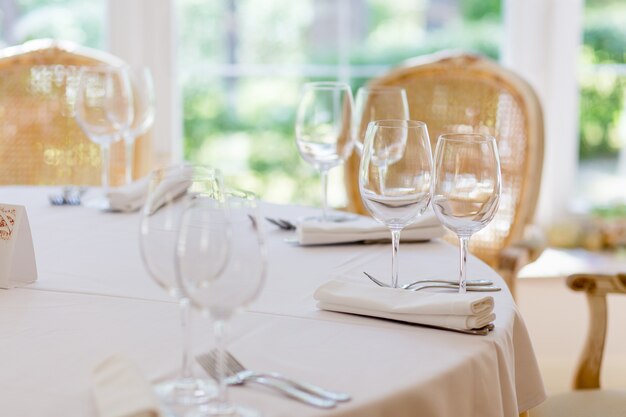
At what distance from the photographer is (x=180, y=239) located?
0.87 meters

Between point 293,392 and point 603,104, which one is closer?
point 293,392

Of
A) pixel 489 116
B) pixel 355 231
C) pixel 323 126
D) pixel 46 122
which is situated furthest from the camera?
pixel 46 122

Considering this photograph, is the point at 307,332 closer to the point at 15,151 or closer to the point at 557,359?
the point at 15,151

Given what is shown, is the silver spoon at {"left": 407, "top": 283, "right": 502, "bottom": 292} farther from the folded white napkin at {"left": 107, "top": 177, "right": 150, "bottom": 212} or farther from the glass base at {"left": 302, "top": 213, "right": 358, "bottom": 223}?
the folded white napkin at {"left": 107, "top": 177, "right": 150, "bottom": 212}

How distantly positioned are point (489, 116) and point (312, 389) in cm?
182

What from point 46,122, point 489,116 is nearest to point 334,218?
point 489,116

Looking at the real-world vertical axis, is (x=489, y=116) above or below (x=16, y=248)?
above

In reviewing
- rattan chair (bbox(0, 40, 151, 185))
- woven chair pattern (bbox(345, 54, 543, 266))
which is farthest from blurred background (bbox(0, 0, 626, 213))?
woven chair pattern (bbox(345, 54, 543, 266))

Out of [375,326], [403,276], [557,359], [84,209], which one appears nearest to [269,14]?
[557,359]

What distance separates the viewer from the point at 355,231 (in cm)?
161

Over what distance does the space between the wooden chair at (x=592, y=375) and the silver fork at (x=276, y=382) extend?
725 millimetres

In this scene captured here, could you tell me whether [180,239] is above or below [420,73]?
below

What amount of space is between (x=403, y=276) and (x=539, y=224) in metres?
2.39

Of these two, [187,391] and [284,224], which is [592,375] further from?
[187,391]
